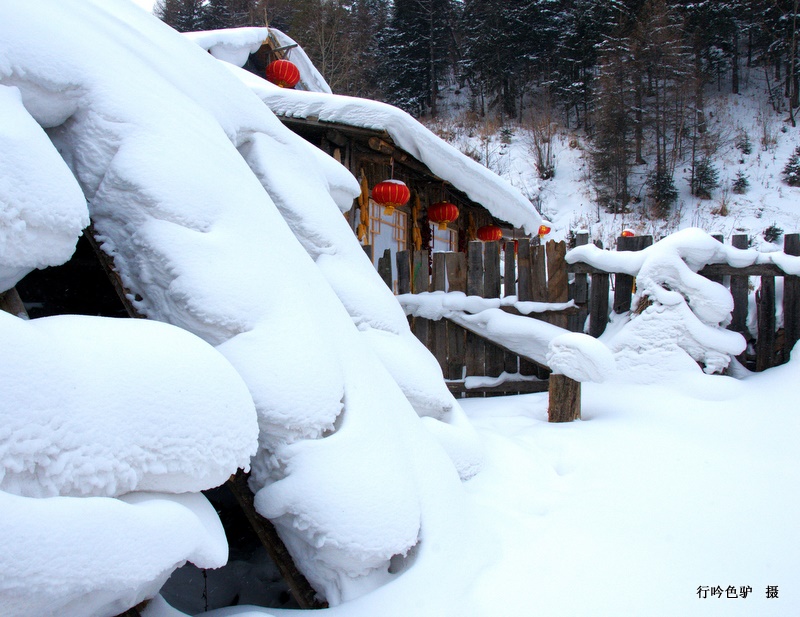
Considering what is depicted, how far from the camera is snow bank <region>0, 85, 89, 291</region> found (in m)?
1.10

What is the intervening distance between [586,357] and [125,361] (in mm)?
2649

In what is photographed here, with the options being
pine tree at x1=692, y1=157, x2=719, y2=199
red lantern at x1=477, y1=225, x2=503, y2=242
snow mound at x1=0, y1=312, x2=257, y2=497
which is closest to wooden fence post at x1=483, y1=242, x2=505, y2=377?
snow mound at x1=0, y1=312, x2=257, y2=497

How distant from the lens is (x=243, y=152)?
2.32 meters

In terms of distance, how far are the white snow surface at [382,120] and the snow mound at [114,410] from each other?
14.8 ft

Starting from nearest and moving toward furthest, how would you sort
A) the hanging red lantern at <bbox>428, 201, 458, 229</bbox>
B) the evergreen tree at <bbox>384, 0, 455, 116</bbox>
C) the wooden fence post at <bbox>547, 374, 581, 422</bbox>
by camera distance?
1. the wooden fence post at <bbox>547, 374, 581, 422</bbox>
2. the hanging red lantern at <bbox>428, 201, 458, 229</bbox>
3. the evergreen tree at <bbox>384, 0, 455, 116</bbox>

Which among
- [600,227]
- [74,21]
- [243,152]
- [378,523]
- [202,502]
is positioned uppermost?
[600,227]

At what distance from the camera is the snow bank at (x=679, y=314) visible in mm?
3898

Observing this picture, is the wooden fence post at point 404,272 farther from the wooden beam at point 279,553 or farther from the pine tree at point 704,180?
the pine tree at point 704,180

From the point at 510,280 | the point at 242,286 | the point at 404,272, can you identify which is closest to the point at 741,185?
the point at 510,280

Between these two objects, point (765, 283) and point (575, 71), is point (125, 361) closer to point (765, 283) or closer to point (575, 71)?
point (765, 283)

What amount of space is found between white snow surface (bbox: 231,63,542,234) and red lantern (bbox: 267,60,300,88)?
2256 mm

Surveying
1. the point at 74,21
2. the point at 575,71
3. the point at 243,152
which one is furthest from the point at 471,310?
the point at 575,71

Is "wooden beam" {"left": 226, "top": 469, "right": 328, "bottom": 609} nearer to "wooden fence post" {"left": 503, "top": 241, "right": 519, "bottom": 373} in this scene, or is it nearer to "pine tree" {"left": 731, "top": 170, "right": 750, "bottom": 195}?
"wooden fence post" {"left": 503, "top": 241, "right": 519, "bottom": 373}

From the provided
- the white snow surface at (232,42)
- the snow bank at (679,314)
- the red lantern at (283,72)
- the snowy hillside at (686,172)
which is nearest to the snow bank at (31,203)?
the snow bank at (679,314)
